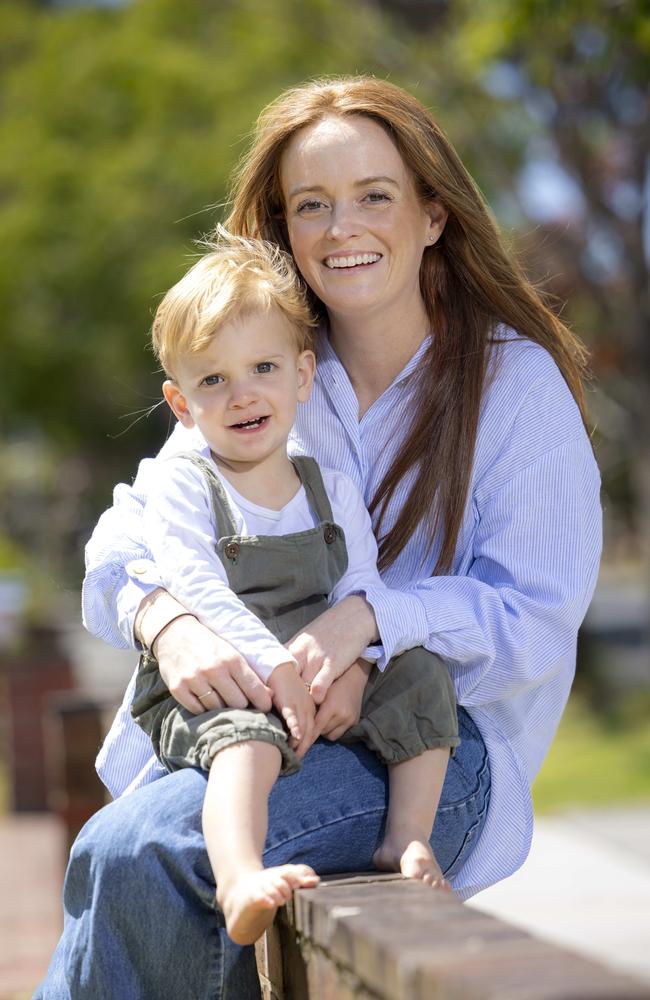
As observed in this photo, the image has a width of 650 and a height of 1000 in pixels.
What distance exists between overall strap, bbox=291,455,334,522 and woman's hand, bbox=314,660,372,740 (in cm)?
33

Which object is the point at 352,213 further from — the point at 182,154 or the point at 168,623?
the point at 182,154

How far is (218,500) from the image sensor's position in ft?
9.96

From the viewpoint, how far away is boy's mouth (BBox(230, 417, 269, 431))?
305cm

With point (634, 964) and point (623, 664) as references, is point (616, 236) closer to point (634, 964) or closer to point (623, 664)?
point (623, 664)

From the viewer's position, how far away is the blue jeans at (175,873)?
102 inches

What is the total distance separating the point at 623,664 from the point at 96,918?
14.8m

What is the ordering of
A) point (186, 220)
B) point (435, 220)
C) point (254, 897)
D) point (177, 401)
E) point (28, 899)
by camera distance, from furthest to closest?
point (186, 220), point (28, 899), point (435, 220), point (177, 401), point (254, 897)

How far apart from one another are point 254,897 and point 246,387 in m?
1.03

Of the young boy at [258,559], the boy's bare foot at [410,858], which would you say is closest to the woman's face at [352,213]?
the young boy at [258,559]

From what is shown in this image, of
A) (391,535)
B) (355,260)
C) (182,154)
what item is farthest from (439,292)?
(182,154)

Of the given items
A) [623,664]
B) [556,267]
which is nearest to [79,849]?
[556,267]

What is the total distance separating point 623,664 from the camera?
55.6 feet

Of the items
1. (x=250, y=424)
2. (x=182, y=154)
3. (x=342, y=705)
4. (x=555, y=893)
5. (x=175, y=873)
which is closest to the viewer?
(x=175, y=873)

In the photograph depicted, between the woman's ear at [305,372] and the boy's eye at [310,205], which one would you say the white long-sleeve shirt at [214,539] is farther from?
the boy's eye at [310,205]
